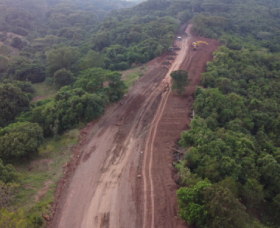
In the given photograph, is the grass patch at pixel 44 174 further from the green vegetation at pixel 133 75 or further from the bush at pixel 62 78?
the bush at pixel 62 78

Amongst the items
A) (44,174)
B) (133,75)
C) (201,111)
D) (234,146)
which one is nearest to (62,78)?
(133,75)

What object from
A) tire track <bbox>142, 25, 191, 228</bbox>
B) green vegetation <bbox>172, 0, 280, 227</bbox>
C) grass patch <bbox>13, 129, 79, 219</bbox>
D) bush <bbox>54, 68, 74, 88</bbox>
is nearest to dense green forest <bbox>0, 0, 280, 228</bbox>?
green vegetation <bbox>172, 0, 280, 227</bbox>

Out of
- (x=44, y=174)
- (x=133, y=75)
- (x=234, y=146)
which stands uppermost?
(x=133, y=75)

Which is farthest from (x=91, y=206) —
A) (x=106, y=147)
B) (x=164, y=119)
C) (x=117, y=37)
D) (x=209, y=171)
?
(x=117, y=37)

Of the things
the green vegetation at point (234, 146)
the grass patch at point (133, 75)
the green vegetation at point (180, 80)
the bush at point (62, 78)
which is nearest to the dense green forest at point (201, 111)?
the green vegetation at point (234, 146)

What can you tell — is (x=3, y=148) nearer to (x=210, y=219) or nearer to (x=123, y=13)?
(x=210, y=219)

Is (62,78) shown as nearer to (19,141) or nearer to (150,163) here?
(19,141)
